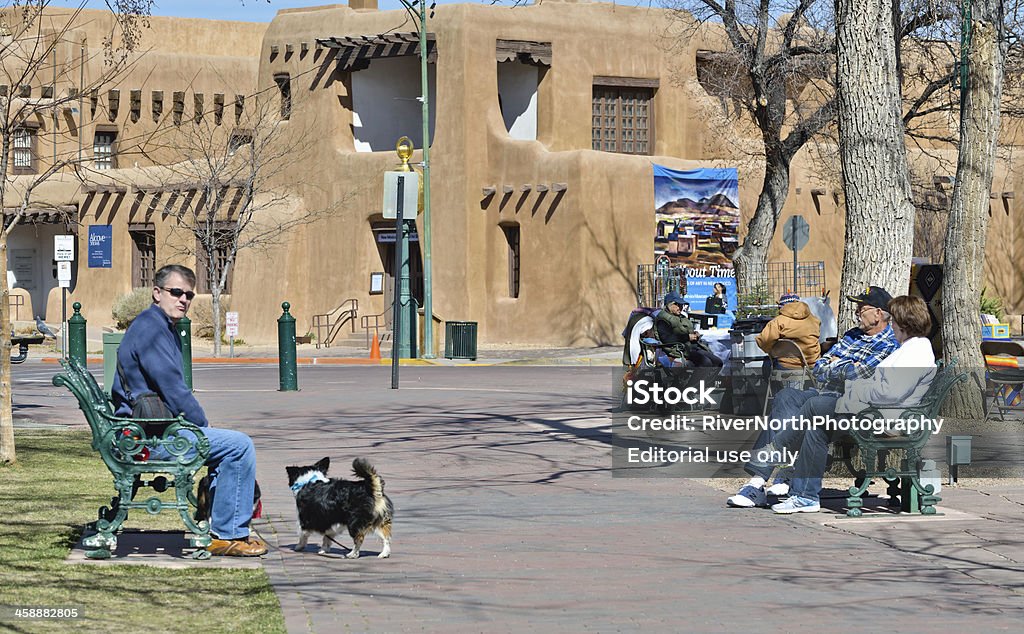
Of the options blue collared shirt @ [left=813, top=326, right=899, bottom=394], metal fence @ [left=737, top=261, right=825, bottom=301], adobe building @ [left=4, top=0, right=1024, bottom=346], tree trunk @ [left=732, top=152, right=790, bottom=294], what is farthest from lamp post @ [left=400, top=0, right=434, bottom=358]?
blue collared shirt @ [left=813, top=326, right=899, bottom=394]

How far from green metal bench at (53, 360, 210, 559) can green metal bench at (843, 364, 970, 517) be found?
4428 millimetres

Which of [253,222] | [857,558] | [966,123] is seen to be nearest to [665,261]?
[253,222]

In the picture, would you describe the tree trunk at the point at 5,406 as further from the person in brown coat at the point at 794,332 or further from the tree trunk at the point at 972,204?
the tree trunk at the point at 972,204

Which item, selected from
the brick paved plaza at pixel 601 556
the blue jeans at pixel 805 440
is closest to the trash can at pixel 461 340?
the brick paved plaza at pixel 601 556

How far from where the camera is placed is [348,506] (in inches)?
325

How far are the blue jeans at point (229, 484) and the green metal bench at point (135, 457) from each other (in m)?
0.09

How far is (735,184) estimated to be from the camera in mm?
39906

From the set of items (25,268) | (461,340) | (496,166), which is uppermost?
(496,166)

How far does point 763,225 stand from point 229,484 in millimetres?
22552

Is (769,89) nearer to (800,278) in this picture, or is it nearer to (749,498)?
(800,278)

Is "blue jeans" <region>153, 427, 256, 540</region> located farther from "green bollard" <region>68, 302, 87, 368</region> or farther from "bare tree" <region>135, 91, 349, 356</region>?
"bare tree" <region>135, 91, 349, 356</region>

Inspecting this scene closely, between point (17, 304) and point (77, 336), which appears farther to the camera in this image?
point (17, 304)

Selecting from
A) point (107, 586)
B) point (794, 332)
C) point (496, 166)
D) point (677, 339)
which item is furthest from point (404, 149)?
point (107, 586)

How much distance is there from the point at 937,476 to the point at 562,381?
15803 mm
